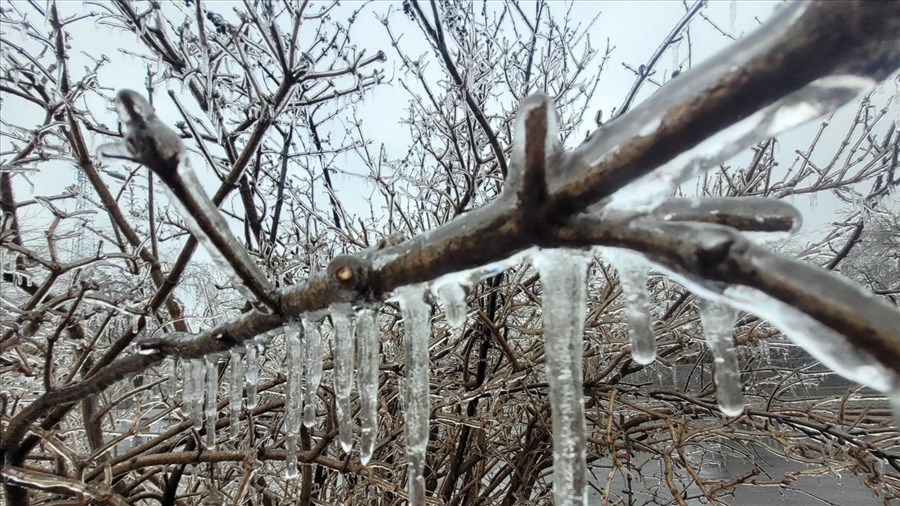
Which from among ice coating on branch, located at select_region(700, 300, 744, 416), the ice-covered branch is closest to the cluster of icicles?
ice coating on branch, located at select_region(700, 300, 744, 416)

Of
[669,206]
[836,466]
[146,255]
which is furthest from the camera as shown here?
[146,255]

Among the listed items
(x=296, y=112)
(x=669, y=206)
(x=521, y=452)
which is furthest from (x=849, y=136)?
(x=296, y=112)

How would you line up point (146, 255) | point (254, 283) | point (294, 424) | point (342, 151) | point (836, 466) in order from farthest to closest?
1. point (342, 151)
2. point (146, 255)
3. point (836, 466)
4. point (294, 424)
5. point (254, 283)

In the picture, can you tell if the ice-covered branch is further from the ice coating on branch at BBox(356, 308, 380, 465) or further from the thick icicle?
the thick icicle

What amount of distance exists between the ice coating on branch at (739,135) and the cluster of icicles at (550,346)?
3.9 inches

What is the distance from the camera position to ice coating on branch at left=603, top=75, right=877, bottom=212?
1.39 feet

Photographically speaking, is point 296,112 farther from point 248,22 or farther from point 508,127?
point 508,127

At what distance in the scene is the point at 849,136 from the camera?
3527 mm

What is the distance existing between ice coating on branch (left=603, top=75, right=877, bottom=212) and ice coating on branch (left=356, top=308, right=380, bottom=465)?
0.54 metres

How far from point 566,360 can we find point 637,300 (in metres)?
0.21

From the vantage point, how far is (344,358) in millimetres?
1143

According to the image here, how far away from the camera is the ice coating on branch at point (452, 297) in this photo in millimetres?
856

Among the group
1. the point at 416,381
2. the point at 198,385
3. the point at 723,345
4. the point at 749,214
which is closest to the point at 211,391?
the point at 198,385

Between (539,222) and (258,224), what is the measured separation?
13.5 ft
